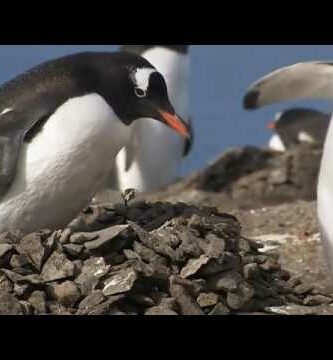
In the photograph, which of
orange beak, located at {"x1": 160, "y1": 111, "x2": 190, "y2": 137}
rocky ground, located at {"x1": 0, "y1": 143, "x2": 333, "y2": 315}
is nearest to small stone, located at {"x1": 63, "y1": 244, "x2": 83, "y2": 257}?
rocky ground, located at {"x1": 0, "y1": 143, "x2": 333, "y2": 315}

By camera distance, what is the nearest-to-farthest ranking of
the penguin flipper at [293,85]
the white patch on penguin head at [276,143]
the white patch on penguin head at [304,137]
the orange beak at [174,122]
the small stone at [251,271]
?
the small stone at [251,271]
the orange beak at [174,122]
the penguin flipper at [293,85]
the white patch on penguin head at [304,137]
the white patch on penguin head at [276,143]

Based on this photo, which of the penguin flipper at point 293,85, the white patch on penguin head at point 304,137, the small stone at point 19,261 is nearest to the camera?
the small stone at point 19,261

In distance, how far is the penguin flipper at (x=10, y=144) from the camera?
2.76 metres

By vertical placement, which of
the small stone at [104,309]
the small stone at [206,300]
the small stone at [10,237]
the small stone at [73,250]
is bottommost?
the small stone at [206,300]

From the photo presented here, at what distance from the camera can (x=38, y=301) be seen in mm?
2357

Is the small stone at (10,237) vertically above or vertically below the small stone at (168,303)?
above

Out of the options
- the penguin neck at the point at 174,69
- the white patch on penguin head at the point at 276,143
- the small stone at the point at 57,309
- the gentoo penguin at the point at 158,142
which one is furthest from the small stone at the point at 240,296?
the white patch on penguin head at the point at 276,143

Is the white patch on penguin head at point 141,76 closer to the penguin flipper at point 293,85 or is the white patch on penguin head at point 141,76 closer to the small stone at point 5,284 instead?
the penguin flipper at point 293,85

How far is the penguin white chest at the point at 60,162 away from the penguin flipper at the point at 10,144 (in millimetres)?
32

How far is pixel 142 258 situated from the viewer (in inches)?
101

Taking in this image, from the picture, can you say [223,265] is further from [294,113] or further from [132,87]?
[294,113]

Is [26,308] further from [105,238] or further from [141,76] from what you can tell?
[141,76]
